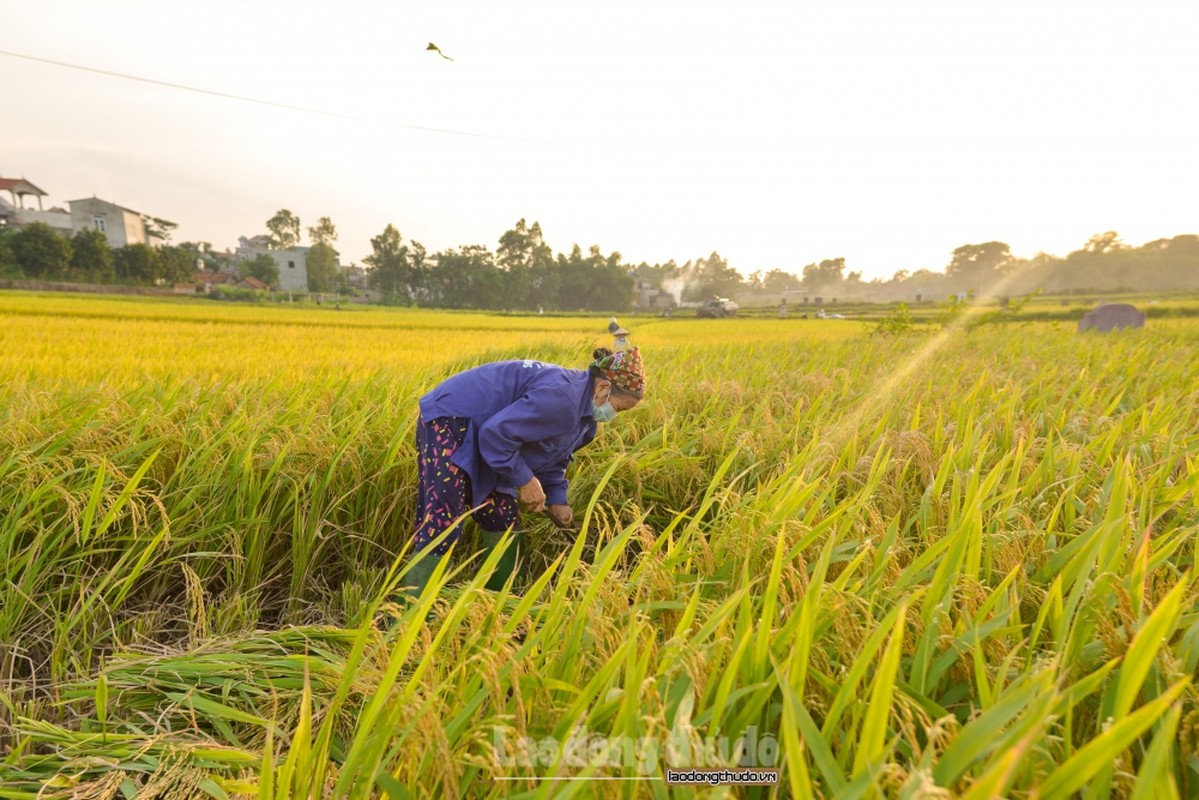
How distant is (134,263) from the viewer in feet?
119

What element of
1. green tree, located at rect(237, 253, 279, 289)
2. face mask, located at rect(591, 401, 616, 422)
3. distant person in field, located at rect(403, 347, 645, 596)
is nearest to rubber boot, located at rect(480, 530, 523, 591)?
distant person in field, located at rect(403, 347, 645, 596)

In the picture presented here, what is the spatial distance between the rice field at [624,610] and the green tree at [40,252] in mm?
41799

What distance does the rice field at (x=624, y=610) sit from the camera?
773mm

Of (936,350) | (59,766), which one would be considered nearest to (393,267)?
(936,350)

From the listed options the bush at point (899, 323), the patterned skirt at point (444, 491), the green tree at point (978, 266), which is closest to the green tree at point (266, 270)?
the bush at point (899, 323)

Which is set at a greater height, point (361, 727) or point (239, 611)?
point (361, 727)

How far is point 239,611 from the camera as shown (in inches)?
78.2

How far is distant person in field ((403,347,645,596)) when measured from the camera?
2139 mm

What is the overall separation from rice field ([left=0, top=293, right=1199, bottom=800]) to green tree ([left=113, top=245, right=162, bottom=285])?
43.6 metres

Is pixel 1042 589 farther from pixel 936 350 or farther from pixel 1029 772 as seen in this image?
pixel 936 350

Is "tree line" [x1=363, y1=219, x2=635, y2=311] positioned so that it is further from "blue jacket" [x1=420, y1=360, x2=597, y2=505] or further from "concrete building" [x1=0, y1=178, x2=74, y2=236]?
"blue jacket" [x1=420, y1=360, x2=597, y2=505]

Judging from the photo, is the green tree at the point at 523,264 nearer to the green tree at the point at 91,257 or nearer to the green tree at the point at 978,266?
the green tree at the point at 91,257

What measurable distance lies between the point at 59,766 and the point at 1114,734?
197cm

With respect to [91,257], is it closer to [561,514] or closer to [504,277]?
[504,277]
